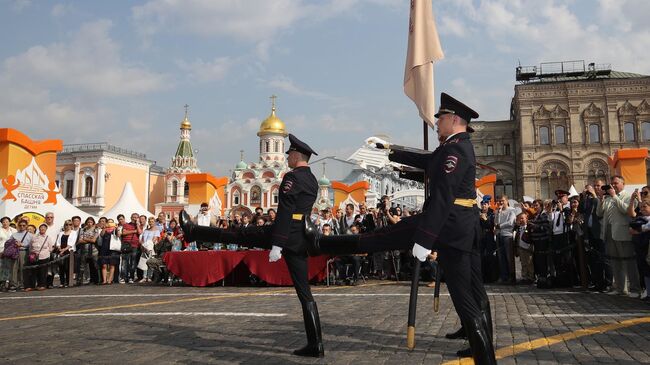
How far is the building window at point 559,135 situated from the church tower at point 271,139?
38.7 m

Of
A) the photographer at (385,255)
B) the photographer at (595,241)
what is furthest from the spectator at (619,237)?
the photographer at (385,255)

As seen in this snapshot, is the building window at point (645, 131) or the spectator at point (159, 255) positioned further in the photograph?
the building window at point (645, 131)

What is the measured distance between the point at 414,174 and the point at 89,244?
11.8 metres

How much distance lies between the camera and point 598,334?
5750mm

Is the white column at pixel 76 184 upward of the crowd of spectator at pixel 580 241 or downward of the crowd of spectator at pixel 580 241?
upward

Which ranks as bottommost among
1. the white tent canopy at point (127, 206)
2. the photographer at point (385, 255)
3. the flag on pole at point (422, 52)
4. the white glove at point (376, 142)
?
the photographer at point (385, 255)

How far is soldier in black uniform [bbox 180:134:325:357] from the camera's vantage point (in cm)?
501

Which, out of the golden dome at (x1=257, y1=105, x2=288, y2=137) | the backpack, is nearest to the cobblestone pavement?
the backpack

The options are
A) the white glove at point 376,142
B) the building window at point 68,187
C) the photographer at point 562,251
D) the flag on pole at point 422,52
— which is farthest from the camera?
the building window at point 68,187

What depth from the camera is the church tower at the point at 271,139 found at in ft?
250

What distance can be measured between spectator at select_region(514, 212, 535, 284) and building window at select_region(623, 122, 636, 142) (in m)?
46.7

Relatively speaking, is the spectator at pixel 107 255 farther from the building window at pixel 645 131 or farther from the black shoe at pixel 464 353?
the building window at pixel 645 131

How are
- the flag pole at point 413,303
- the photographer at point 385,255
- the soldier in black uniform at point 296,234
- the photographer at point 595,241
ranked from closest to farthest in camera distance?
the flag pole at point 413,303 < the soldier in black uniform at point 296,234 < the photographer at point 595,241 < the photographer at point 385,255

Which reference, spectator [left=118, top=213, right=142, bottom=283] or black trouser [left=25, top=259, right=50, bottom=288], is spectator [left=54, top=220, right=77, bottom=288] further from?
spectator [left=118, top=213, right=142, bottom=283]
